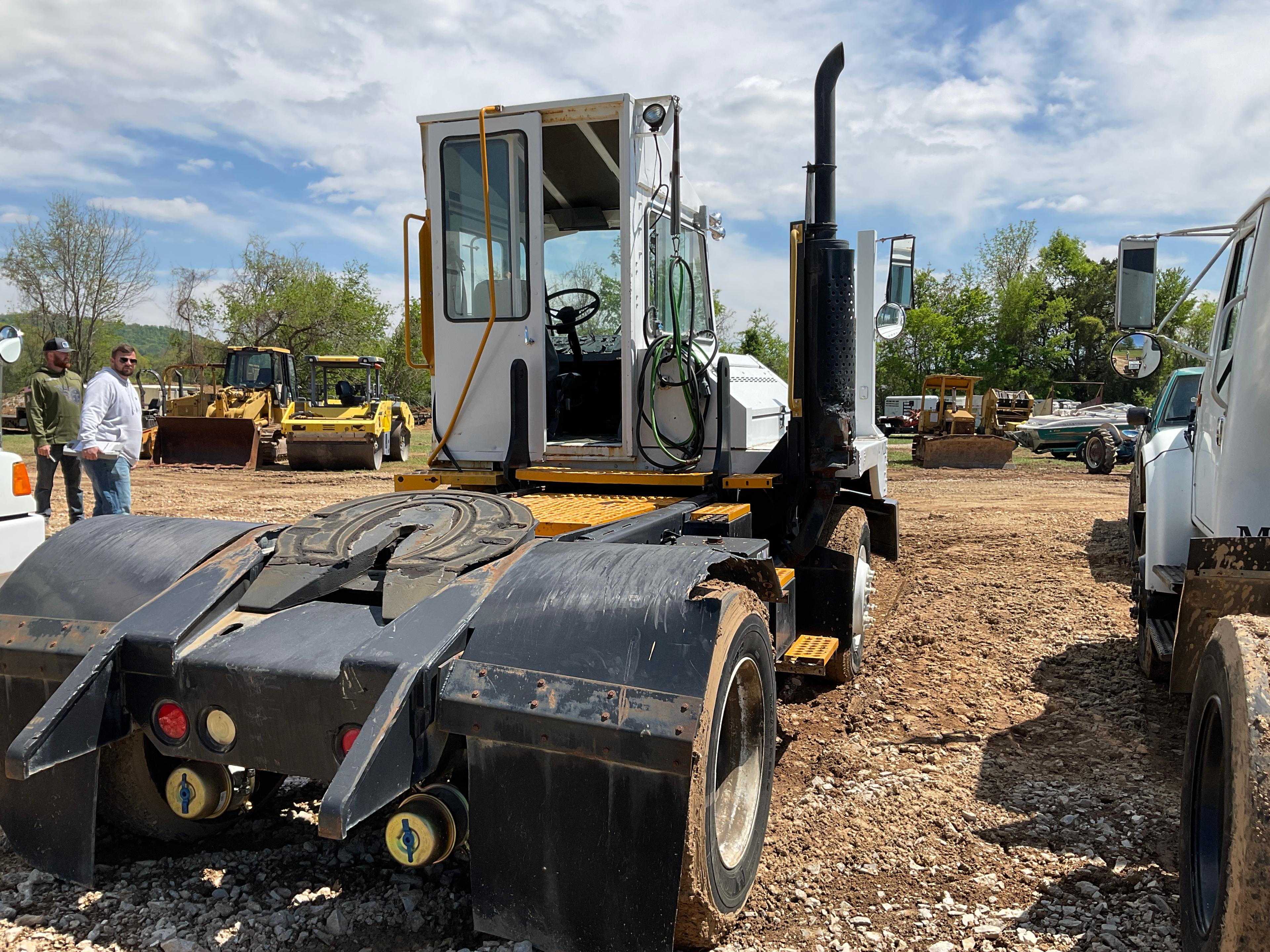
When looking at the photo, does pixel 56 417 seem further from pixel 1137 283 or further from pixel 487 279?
pixel 1137 283

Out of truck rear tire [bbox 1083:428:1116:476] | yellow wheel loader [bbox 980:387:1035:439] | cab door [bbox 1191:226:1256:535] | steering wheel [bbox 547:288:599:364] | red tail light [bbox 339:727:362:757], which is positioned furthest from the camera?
yellow wheel loader [bbox 980:387:1035:439]

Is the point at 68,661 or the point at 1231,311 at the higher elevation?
the point at 1231,311

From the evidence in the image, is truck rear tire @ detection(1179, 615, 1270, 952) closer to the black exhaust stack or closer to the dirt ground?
the dirt ground

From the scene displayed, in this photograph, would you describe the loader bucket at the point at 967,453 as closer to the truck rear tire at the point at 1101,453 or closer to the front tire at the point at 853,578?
Answer: the truck rear tire at the point at 1101,453

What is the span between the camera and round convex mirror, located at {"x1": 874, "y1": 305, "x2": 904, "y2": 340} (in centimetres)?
525

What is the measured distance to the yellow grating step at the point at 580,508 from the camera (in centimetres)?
355

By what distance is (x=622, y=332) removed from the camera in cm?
468

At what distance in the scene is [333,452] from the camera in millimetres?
18625

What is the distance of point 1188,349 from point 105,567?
4.57 meters

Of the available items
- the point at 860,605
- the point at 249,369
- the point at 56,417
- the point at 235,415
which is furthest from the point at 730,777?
the point at 249,369

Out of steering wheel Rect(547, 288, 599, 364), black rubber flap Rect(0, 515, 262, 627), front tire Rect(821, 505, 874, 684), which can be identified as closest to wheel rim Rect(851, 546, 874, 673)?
front tire Rect(821, 505, 874, 684)

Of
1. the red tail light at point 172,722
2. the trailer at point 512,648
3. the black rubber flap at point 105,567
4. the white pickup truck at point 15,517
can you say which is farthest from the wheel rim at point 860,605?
the white pickup truck at point 15,517

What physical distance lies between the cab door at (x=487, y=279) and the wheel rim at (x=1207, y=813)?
10.6 ft

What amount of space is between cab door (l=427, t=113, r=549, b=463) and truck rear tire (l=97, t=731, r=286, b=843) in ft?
7.67
